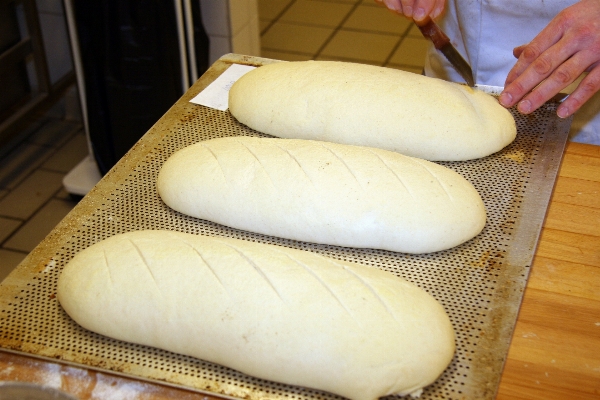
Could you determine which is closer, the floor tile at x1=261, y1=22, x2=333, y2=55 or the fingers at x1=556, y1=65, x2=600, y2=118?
the fingers at x1=556, y1=65, x2=600, y2=118

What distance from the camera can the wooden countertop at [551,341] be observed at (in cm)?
95

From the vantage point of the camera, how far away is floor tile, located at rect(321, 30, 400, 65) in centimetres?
353

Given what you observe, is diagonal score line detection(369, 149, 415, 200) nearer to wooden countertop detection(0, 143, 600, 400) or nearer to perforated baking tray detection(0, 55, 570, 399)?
perforated baking tray detection(0, 55, 570, 399)

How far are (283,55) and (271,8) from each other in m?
0.71

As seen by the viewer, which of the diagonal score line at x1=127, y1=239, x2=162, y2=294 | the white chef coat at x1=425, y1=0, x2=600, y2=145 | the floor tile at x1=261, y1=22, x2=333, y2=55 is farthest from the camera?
the floor tile at x1=261, y1=22, x2=333, y2=55

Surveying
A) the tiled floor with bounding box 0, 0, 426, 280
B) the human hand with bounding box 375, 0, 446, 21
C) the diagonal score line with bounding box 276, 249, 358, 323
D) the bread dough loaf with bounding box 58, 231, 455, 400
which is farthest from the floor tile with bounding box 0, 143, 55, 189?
the diagonal score line with bounding box 276, 249, 358, 323

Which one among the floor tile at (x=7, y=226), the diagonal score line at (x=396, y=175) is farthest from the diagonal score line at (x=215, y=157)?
the floor tile at (x=7, y=226)

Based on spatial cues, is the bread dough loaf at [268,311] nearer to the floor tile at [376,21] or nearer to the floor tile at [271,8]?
the floor tile at [376,21]

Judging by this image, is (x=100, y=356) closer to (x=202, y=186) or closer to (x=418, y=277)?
(x=202, y=186)

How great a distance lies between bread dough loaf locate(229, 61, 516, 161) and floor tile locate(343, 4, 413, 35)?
242cm

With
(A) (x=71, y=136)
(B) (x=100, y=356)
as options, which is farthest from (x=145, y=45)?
(B) (x=100, y=356)

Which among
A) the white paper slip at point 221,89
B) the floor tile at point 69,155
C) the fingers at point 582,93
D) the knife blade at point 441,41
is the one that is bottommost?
the floor tile at point 69,155

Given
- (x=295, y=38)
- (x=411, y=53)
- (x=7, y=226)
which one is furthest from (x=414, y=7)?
(x=295, y=38)

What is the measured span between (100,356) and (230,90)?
0.85 m
